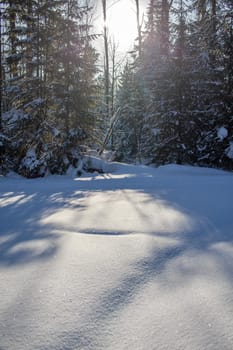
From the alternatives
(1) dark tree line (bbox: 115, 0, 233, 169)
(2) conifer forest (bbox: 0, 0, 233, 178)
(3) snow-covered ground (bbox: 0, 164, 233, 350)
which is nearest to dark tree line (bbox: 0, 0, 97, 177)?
(2) conifer forest (bbox: 0, 0, 233, 178)

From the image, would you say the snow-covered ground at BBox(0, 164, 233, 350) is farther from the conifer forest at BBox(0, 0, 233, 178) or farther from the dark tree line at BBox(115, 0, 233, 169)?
the dark tree line at BBox(115, 0, 233, 169)

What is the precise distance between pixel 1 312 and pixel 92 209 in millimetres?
2228

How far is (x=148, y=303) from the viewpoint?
5.22 ft

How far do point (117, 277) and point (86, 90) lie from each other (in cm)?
855

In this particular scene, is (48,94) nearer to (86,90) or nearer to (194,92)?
(86,90)

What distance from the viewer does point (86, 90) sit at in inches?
376

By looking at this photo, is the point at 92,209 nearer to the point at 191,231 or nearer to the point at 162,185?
the point at 191,231

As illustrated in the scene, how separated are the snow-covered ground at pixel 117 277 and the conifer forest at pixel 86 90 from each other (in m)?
5.73

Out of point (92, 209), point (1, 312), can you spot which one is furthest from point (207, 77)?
point (1, 312)

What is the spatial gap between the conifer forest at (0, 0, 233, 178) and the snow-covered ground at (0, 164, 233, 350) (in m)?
5.73

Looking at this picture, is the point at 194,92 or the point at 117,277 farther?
the point at 194,92

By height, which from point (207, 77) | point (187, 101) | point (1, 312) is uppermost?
point (207, 77)

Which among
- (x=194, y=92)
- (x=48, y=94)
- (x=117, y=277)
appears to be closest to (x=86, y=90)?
(x=48, y=94)

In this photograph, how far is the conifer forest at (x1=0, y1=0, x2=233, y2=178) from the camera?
9117 mm
